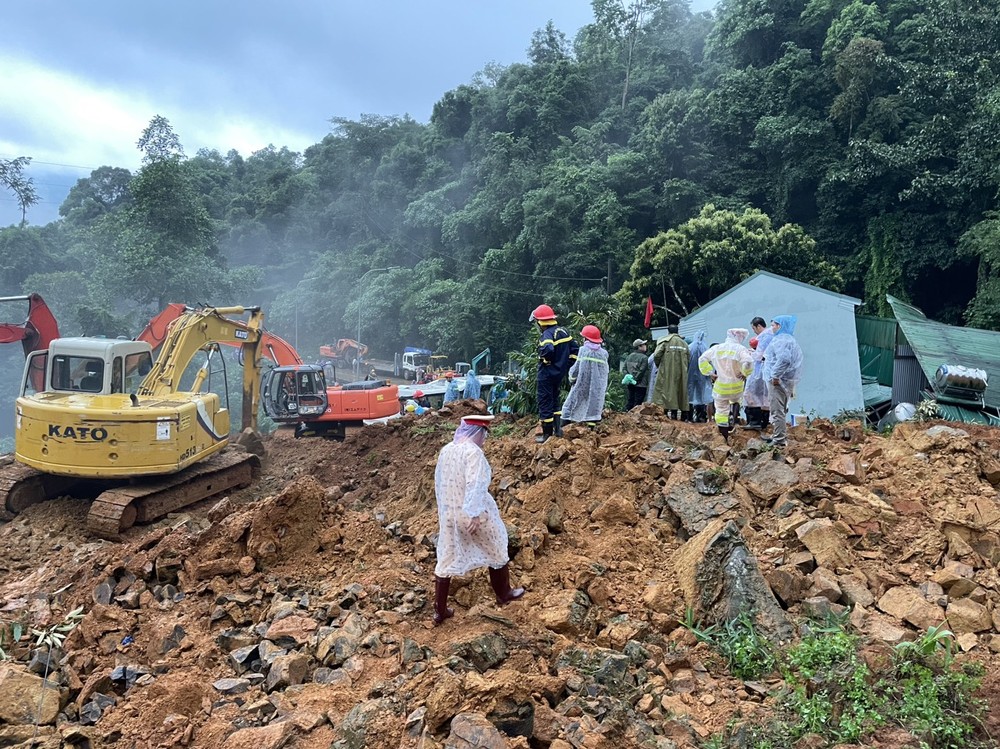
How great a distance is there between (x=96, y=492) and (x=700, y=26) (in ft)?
149

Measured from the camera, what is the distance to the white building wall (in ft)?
44.1

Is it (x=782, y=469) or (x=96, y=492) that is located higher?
(x=782, y=469)

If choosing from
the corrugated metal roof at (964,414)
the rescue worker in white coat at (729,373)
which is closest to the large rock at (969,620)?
the rescue worker in white coat at (729,373)

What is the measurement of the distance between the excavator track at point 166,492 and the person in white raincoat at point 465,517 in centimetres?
560

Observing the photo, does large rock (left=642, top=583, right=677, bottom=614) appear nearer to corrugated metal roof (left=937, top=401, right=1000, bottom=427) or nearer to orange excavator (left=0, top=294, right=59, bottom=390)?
corrugated metal roof (left=937, top=401, right=1000, bottom=427)

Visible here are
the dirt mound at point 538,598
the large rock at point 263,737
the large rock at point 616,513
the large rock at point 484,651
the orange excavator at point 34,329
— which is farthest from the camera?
the orange excavator at point 34,329

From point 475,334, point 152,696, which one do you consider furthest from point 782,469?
point 475,334

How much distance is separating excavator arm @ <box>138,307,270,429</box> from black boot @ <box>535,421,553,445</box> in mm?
5552

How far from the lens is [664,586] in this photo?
466 centimetres

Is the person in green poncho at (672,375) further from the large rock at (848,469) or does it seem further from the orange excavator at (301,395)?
the orange excavator at (301,395)

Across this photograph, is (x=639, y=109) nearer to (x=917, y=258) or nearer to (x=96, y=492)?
(x=917, y=258)

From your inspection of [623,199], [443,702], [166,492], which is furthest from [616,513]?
[623,199]

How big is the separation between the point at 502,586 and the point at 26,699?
2899 millimetres

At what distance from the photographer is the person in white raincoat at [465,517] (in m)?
4.39
